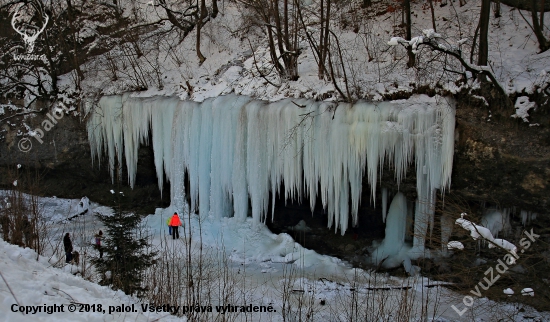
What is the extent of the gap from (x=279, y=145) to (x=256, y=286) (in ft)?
10.6

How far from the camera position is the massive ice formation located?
8938mm

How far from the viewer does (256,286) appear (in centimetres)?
858

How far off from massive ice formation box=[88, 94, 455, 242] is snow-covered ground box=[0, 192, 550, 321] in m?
0.83

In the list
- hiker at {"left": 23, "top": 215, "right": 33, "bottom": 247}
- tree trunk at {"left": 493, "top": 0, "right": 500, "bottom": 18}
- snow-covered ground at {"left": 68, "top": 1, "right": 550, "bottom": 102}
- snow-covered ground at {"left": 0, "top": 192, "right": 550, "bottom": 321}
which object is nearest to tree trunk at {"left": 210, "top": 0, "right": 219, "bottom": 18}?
snow-covered ground at {"left": 68, "top": 1, "right": 550, "bottom": 102}

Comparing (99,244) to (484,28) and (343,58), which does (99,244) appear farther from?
(484,28)

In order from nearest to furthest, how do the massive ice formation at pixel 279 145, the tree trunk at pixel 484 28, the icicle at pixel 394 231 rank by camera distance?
the tree trunk at pixel 484 28
the massive ice formation at pixel 279 145
the icicle at pixel 394 231

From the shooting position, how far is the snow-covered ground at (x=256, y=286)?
463 cm

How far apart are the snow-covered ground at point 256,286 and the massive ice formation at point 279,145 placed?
0.83 m

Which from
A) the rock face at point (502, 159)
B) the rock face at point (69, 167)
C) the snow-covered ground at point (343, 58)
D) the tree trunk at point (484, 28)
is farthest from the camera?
the rock face at point (69, 167)

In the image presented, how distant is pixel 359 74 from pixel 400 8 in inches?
140

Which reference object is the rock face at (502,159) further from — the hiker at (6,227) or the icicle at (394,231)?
the hiker at (6,227)

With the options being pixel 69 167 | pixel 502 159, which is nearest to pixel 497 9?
pixel 502 159

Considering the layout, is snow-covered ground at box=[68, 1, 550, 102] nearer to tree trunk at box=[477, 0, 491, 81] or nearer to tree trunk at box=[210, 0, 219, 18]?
tree trunk at box=[210, 0, 219, 18]

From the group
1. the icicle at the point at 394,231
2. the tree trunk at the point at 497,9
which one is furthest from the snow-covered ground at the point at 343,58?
the icicle at the point at 394,231
